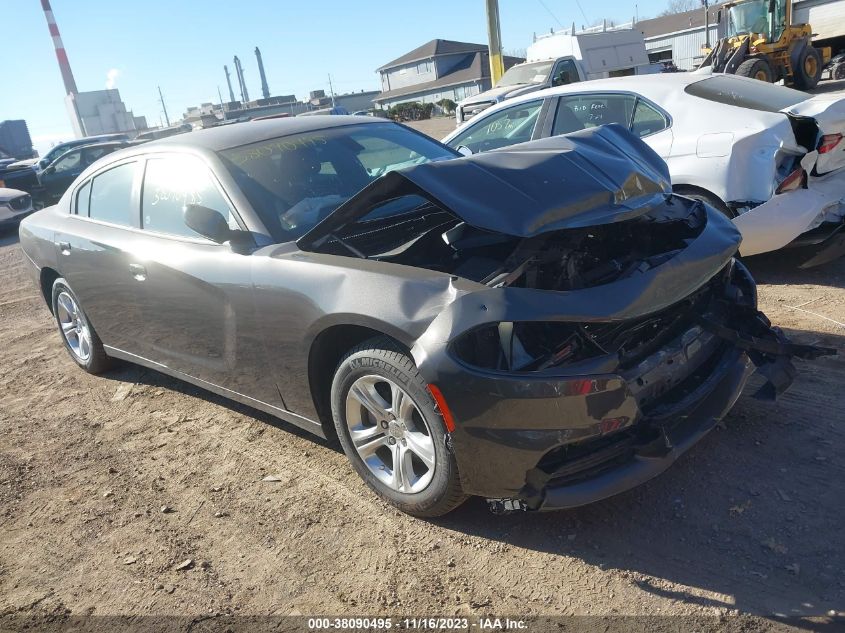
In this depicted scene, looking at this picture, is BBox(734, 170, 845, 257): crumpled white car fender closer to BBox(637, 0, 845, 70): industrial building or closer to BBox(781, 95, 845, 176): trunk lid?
BBox(781, 95, 845, 176): trunk lid

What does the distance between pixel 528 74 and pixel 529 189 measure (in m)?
16.9

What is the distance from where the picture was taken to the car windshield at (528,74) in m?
18.3

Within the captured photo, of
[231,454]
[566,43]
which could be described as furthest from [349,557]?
[566,43]

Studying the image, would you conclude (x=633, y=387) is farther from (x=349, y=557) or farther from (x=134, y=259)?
(x=134, y=259)

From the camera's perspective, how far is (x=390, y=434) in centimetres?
306

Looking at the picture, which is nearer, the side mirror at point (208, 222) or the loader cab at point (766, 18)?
the side mirror at point (208, 222)

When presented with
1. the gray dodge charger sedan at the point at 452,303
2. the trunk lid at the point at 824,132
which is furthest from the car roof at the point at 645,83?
the gray dodge charger sedan at the point at 452,303

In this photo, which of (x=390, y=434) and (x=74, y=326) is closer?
(x=390, y=434)

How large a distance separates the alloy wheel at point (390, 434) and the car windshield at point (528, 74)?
16.6m

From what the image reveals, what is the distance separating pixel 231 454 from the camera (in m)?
3.91

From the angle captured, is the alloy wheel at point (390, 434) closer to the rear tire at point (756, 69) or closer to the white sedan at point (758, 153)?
the white sedan at point (758, 153)

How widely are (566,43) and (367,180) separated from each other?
1922cm

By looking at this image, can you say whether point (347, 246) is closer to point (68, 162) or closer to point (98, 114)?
point (68, 162)

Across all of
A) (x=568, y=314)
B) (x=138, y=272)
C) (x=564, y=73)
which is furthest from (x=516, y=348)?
(x=564, y=73)
